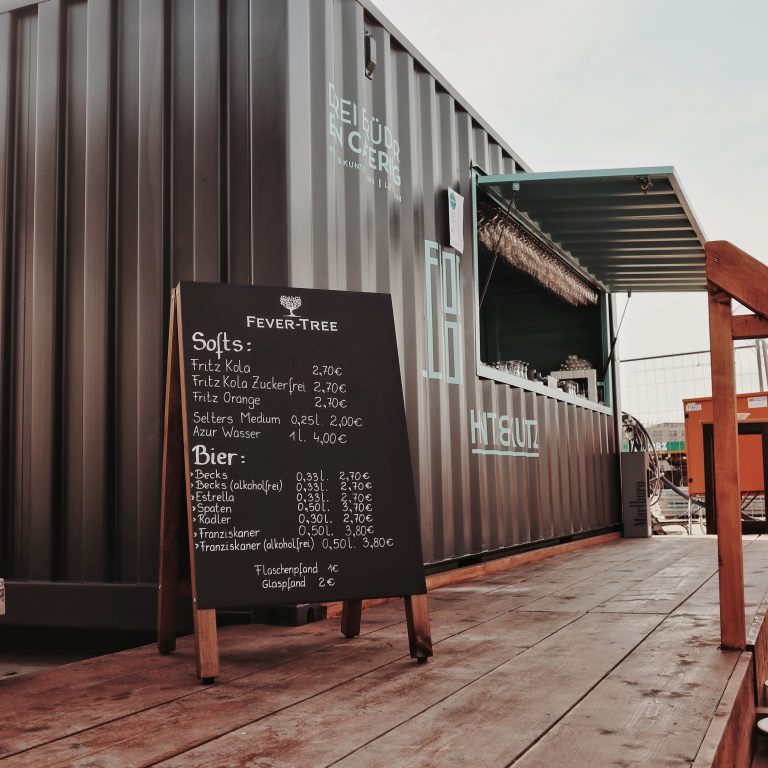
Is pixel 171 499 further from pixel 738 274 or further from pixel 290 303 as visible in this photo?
pixel 738 274

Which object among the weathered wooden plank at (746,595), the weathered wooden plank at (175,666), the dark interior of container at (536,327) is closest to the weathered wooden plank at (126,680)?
the weathered wooden plank at (175,666)

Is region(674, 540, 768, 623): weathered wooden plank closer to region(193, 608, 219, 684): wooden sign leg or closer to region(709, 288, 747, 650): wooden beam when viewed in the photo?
region(709, 288, 747, 650): wooden beam

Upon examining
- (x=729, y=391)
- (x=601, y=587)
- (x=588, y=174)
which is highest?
(x=588, y=174)

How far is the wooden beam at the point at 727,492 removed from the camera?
2.66 meters

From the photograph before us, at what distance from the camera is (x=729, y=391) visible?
8.77 feet

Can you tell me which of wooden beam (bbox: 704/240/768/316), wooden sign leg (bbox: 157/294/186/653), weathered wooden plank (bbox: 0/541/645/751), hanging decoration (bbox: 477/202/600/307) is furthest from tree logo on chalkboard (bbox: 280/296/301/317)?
hanging decoration (bbox: 477/202/600/307)

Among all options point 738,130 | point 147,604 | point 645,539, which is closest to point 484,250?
point 645,539

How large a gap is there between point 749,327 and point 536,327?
647 cm

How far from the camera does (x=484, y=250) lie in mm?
7398

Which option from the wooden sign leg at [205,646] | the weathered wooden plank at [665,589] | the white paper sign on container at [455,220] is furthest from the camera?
the white paper sign on container at [455,220]

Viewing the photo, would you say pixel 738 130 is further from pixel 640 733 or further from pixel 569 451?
pixel 640 733

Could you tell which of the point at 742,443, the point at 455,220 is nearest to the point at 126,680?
the point at 455,220

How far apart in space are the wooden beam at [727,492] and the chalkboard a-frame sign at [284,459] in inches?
37.1

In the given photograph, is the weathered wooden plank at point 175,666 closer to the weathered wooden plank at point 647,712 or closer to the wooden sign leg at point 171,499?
the wooden sign leg at point 171,499
